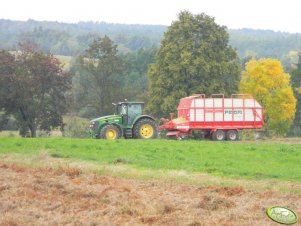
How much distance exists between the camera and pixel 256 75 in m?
58.5

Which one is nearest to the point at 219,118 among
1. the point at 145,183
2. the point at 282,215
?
the point at 145,183

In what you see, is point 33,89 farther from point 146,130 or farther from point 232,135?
point 232,135

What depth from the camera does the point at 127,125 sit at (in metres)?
35.0

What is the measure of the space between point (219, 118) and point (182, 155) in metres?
14.5

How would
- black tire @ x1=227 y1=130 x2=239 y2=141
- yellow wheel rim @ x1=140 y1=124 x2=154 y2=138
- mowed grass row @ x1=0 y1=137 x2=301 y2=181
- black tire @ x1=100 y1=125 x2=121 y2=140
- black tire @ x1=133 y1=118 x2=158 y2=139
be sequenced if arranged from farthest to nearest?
black tire @ x1=227 y1=130 x2=239 y2=141
yellow wheel rim @ x1=140 y1=124 x2=154 y2=138
black tire @ x1=133 y1=118 x2=158 y2=139
black tire @ x1=100 y1=125 x2=121 y2=140
mowed grass row @ x1=0 y1=137 x2=301 y2=181

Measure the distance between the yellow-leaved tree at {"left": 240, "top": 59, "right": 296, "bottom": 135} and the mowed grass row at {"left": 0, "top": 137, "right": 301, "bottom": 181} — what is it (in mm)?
31202

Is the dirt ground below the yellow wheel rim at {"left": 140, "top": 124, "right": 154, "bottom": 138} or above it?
below

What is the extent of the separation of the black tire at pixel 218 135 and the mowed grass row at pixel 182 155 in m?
9.44

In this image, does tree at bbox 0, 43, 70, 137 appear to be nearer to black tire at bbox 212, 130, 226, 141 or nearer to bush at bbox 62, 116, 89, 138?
bush at bbox 62, 116, 89, 138

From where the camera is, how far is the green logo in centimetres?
1094

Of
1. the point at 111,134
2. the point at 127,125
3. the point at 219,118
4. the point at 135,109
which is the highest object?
the point at 135,109

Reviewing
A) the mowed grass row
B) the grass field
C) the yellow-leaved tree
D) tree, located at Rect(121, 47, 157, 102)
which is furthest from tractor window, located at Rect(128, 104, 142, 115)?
tree, located at Rect(121, 47, 157, 102)

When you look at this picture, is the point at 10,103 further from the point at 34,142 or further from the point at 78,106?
the point at 78,106

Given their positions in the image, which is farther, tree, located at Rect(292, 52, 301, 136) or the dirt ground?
tree, located at Rect(292, 52, 301, 136)
